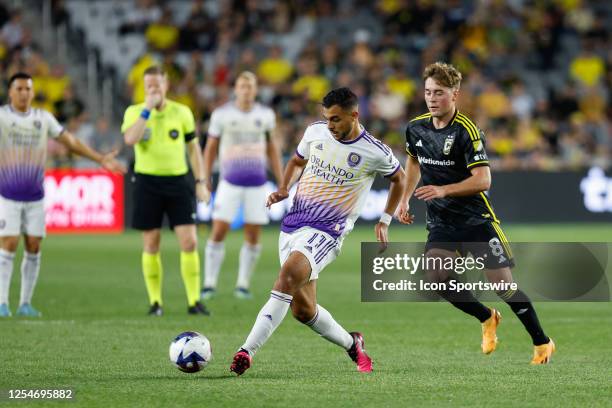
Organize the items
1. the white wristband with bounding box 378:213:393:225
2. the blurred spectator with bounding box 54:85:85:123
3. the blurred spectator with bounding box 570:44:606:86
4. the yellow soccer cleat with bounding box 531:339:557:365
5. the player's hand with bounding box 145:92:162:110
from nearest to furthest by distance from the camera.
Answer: the white wristband with bounding box 378:213:393:225 < the yellow soccer cleat with bounding box 531:339:557:365 < the player's hand with bounding box 145:92:162:110 < the blurred spectator with bounding box 54:85:85:123 < the blurred spectator with bounding box 570:44:606:86

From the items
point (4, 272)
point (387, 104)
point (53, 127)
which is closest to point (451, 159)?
point (53, 127)

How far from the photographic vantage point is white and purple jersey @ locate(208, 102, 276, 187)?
14.8 metres

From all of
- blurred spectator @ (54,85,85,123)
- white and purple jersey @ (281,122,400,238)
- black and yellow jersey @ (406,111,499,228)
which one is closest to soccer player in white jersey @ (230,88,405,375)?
white and purple jersey @ (281,122,400,238)

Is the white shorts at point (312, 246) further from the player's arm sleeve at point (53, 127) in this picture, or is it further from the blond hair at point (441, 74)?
the player's arm sleeve at point (53, 127)

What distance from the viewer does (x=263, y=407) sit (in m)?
7.02

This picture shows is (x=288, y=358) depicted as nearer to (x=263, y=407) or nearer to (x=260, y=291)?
(x=263, y=407)

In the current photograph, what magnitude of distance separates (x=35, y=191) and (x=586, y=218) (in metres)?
15.8

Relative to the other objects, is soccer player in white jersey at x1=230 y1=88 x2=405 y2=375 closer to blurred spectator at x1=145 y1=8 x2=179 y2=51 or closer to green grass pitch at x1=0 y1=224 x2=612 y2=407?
green grass pitch at x1=0 y1=224 x2=612 y2=407

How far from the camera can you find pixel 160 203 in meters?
12.5

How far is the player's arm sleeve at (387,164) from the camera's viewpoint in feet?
28.3

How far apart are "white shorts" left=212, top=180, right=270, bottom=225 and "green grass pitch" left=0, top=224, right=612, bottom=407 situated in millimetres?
944

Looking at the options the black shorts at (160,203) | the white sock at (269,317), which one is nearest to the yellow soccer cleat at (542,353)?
the white sock at (269,317)

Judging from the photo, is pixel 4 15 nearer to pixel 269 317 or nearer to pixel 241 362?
pixel 269 317

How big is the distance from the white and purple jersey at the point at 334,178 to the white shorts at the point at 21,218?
14.8 ft
